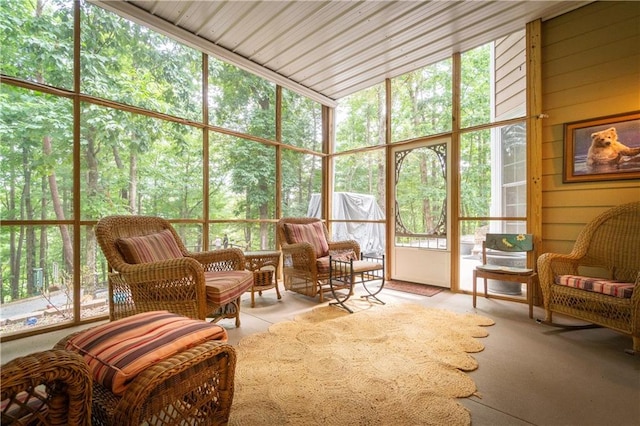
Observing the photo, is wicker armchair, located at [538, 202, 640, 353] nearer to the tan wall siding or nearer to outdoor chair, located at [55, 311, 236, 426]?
the tan wall siding

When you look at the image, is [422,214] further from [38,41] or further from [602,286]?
[38,41]

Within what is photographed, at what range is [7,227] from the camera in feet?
7.41

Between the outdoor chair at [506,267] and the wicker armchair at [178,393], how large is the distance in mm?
2753

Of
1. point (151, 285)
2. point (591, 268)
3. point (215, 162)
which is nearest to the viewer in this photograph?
point (151, 285)

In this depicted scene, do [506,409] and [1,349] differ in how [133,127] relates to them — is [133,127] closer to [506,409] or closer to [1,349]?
[1,349]

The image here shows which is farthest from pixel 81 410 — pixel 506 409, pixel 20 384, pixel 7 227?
pixel 7 227

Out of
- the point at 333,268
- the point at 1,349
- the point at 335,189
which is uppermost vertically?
the point at 335,189

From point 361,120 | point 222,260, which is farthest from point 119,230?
point 361,120

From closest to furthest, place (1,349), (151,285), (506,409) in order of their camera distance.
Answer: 1. (506,409)
2. (151,285)
3. (1,349)

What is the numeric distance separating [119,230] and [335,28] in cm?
294

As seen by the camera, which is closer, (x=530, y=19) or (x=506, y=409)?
(x=506, y=409)

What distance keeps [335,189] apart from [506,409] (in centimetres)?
392

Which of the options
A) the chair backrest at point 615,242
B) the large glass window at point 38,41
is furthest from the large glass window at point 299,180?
the chair backrest at point 615,242

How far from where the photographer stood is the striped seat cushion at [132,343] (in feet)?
2.90
